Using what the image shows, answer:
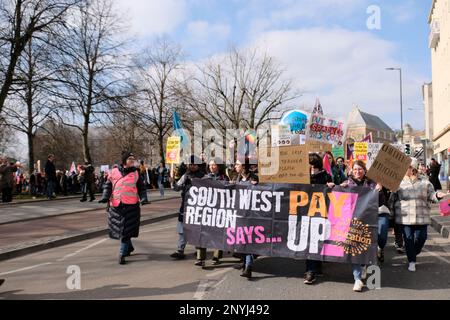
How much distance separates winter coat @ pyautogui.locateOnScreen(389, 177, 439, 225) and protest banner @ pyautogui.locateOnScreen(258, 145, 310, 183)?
5.17 ft

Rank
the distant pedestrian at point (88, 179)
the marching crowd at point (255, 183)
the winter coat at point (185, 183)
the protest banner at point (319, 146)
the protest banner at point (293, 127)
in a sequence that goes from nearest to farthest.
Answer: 1. the marching crowd at point (255, 183)
2. the winter coat at point (185, 183)
3. the protest banner at point (319, 146)
4. the protest banner at point (293, 127)
5. the distant pedestrian at point (88, 179)

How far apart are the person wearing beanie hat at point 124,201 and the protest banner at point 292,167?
2.22 meters

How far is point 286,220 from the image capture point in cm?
648

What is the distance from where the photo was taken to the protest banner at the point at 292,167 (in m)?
6.65

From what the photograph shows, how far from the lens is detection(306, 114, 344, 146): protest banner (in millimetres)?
12867

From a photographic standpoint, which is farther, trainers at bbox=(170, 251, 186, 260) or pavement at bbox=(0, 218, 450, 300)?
trainers at bbox=(170, 251, 186, 260)

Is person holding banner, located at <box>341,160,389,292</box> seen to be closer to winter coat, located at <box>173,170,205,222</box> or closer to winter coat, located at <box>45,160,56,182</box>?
winter coat, located at <box>173,170,205,222</box>

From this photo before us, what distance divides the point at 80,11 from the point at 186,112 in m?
19.4

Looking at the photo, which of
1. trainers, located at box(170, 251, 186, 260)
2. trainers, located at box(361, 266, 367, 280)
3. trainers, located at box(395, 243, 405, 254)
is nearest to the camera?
trainers, located at box(361, 266, 367, 280)

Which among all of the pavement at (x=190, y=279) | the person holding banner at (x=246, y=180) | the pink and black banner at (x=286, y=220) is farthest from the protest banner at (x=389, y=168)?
the person holding banner at (x=246, y=180)

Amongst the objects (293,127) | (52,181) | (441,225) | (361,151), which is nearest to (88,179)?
(52,181)

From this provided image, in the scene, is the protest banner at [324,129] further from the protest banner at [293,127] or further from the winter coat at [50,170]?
the winter coat at [50,170]

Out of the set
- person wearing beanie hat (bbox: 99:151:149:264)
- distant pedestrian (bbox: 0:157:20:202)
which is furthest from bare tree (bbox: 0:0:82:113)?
person wearing beanie hat (bbox: 99:151:149:264)

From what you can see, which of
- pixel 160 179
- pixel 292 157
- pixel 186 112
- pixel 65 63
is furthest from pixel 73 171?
pixel 292 157
